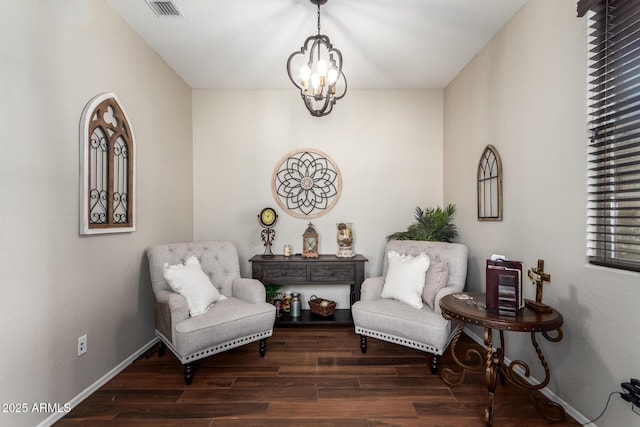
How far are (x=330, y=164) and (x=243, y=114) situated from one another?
118 cm

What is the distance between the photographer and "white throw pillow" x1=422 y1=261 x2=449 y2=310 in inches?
101

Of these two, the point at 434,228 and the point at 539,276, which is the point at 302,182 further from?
the point at 539,276

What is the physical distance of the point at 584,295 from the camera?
174 cm

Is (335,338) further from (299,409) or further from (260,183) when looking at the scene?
(260,183)

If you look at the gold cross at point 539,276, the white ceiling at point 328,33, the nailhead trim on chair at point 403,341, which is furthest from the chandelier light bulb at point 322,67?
the nailhead trim on chair at point 403,341

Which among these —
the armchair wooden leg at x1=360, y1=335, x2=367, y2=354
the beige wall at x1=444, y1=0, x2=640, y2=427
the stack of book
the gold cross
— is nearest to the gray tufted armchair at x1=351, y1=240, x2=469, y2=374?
the armchair wooden leg at x1=360, y1=335, x2=367, y2=354

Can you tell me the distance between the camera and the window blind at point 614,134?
4.95ft

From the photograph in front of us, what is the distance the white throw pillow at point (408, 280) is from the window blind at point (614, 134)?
112cm

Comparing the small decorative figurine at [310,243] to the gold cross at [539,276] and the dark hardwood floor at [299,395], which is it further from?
the gold cross at [539,276]

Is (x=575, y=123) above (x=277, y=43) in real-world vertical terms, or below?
below

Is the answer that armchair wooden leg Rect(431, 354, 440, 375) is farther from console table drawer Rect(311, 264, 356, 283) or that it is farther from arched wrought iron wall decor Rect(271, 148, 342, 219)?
arched wrought iron wall decor Rect(271, 148, 342, 219)

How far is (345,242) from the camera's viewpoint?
3.43 meters

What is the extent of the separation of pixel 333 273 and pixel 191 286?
1.42 metres

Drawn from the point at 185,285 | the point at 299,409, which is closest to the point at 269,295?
the point at 185,285
